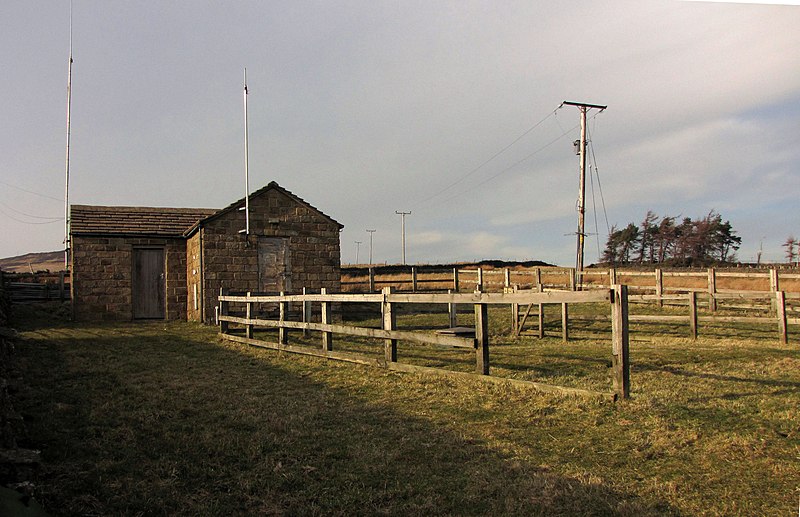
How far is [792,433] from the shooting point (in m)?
5.24

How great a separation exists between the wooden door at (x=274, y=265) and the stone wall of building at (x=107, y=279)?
4.03m

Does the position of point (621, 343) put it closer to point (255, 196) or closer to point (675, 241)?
point (255, 196)

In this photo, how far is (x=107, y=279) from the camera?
20.5 metres

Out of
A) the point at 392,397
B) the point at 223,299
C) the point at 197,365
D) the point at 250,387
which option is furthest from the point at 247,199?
the point at 392,397

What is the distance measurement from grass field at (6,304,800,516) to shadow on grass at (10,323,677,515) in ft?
0.07

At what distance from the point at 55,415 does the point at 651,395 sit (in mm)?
6743

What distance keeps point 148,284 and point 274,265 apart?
529 cm

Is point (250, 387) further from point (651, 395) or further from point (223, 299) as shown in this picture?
point (223, 299)

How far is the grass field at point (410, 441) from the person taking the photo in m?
3.88

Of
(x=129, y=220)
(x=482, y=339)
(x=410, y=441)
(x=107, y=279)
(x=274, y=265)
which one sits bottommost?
(x=410, y=441)

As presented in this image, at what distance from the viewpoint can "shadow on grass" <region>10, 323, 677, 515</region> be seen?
382 cm

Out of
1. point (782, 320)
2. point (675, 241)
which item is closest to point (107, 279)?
point (782, 320)

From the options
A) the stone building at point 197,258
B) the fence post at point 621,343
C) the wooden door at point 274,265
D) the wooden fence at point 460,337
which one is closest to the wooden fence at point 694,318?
the wooden fence at point 460,337

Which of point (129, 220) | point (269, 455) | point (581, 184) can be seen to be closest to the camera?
point (269, 455)
